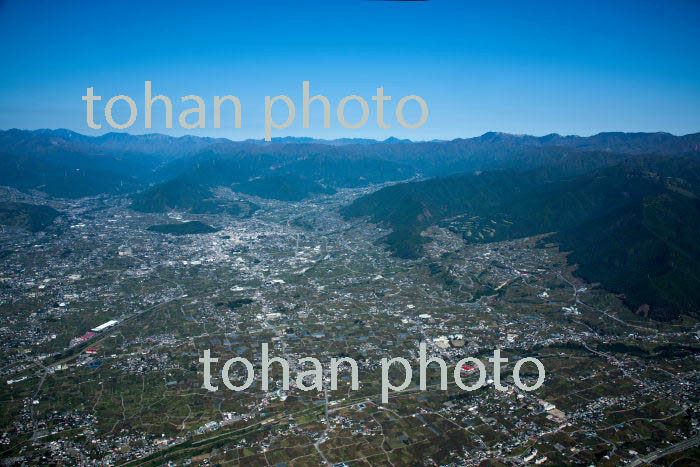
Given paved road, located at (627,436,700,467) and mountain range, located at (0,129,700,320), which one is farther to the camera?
mountain range, located at (0,129,700,320)

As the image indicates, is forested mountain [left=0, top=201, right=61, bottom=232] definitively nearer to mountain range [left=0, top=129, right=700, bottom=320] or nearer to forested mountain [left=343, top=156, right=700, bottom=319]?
mountain range [left=0, top=129, right=700, bottom=320]

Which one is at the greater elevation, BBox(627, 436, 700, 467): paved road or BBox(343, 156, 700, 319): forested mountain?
BBox(343, 156, 700, 319): forested mountain

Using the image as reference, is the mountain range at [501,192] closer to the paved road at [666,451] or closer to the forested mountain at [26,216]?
the forested mountain at [26,216]

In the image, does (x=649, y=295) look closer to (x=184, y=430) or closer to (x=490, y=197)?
(x=184, y=430)

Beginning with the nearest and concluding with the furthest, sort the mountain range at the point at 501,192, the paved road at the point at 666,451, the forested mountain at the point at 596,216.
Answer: the paved road at the point at 666,451, the forested mountain at the point at 596,216, the mountain range at the point at 501,192

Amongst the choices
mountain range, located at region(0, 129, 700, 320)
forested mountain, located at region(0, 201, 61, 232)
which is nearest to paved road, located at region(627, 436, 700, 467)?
mountain range, located at region(0, 129, 700, 320)

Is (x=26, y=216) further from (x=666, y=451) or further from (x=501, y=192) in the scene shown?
(x=501, y=192)

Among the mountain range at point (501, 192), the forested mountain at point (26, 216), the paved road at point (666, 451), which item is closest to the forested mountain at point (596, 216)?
the mountain range at point (501, 192)

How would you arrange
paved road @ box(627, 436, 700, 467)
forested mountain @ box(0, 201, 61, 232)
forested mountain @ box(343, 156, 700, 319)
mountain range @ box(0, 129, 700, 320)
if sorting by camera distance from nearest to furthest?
paved road @ box(627, 436, 700, 467) → forested mountain @ box(343, 156, 700, 319) → mountain range @ box(0, 129, 700, 320) → forested mountain @ box(0, 201, 61, 232)
